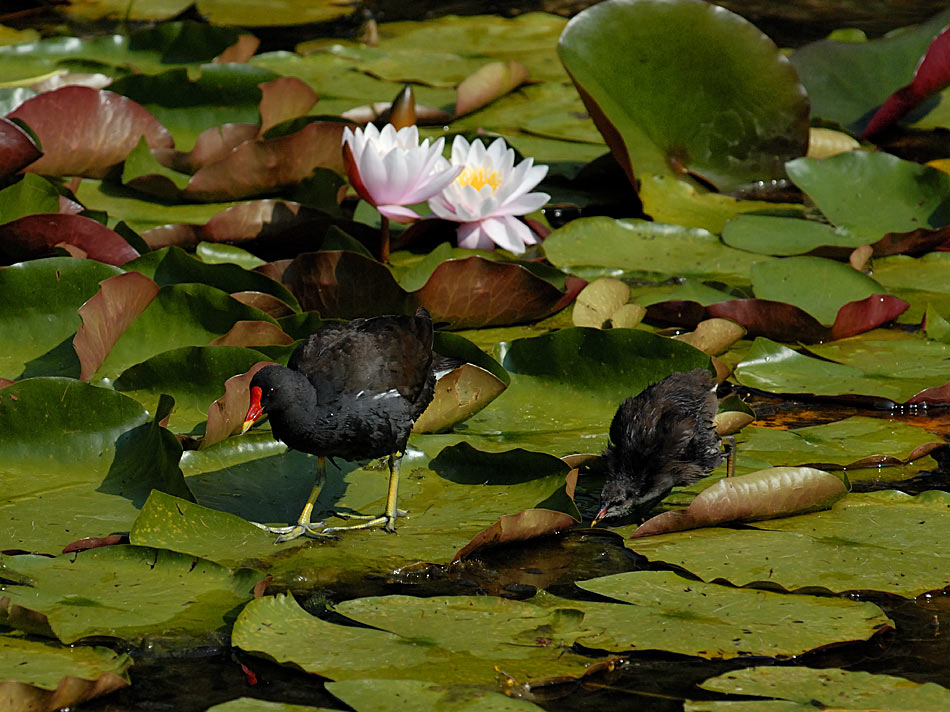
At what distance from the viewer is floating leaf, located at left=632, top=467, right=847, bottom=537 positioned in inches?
121


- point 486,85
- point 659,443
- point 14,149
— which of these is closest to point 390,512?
point 659,443

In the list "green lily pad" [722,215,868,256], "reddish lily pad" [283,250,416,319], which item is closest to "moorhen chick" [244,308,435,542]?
"reddish lily pad" [283,250,416,319]

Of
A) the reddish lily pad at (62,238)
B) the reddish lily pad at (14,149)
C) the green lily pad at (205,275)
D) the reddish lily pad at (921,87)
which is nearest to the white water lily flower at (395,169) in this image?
the green lily pad at (205,275)

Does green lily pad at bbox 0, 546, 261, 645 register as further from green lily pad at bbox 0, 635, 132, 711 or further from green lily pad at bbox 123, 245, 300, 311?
green lily pad at bbox 123, 245, 300, 311

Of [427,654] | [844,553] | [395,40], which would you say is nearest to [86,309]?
[427,654]

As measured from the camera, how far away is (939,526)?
10.1 ft

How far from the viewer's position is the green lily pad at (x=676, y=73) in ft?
17.5

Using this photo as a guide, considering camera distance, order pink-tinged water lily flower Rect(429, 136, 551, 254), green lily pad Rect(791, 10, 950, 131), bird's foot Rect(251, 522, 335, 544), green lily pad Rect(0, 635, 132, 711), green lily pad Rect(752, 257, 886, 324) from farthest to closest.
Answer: green lily pad Rect(791, 10, 950, 131)
pink-tinged water lily flower Rect(429, 136, 551, 254)
green lily pad Rect(752, 257, 886, 324)
bird's foot Rect(251, 522, 335, 544)
green lily pad Rect(0, 635, 132, 711)

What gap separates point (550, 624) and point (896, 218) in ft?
10.4

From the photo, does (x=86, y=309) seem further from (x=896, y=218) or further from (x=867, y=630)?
(x=896, y=218)

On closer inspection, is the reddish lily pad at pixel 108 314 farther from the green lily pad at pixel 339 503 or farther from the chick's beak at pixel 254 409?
the chick's beak at pixel 254 409

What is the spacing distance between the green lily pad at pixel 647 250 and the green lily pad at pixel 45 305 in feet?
6.23

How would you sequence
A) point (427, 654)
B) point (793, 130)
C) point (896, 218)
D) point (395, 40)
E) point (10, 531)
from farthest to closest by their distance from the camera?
point (395, 40), point (793, 130), point (896, 218), point (10, 531), point (427, 654)

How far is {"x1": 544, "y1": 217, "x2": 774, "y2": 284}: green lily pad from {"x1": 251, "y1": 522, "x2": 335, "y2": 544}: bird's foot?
2.04 meters
